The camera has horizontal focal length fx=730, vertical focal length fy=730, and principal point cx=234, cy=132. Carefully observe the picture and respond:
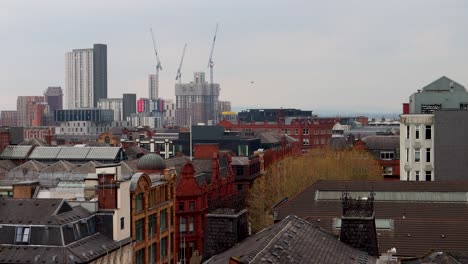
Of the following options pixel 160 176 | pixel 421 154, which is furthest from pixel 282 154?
pixel 160 176

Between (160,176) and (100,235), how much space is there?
20968 mm

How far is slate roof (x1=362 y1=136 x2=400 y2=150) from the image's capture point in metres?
130

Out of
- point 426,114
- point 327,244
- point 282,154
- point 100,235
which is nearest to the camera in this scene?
point 327,244

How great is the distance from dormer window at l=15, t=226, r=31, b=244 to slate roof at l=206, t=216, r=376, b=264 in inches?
1040

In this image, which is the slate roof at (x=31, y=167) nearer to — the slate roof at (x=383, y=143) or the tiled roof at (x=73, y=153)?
the tiled roof at (x=73, y=153)

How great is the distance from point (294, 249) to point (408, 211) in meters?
32.6

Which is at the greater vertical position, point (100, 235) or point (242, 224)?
point (242, 224)

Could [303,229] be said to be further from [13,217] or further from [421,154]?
[421,154]

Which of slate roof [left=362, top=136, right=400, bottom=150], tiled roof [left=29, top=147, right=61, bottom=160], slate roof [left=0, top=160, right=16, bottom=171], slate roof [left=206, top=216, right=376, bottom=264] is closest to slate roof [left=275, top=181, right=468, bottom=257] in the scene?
slate roof [left=206, top=216, right=376, bottom=264]

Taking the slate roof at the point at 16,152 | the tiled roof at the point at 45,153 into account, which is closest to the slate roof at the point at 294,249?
the tiled roof at the point at 45,153

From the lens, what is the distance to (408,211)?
59.3 m

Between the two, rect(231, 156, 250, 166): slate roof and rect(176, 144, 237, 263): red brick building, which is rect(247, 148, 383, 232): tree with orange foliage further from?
rect(231, 156, 250, 166): slate roof

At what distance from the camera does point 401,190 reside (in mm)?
63031

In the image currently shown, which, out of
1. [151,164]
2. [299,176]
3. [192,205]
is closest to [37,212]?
[151,164]
